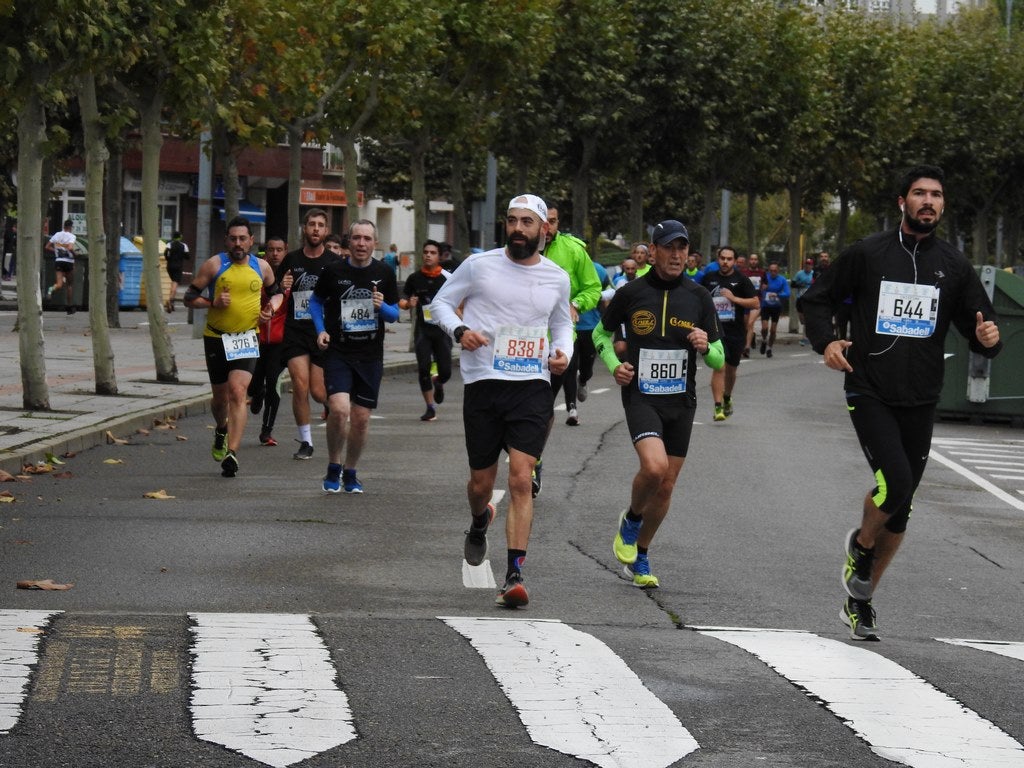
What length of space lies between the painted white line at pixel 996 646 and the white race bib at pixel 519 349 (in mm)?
2189

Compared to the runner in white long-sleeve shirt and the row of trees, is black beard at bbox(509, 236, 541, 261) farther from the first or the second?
the row of trees

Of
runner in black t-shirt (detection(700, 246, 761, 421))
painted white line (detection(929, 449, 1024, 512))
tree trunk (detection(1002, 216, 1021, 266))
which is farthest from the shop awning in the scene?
painted white line (detection(929, 449, 1024, 512))

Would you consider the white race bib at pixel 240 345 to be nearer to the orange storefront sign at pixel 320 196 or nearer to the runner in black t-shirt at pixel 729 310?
the runner in black t-shirt at pixel 729 310

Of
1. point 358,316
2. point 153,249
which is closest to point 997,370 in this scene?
point 153,249

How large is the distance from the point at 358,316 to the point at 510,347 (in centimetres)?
425

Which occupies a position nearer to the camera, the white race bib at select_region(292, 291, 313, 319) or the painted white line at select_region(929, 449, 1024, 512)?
the painted white line at select_region(929, 449, 1024, 512)

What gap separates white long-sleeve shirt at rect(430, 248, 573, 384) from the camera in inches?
354

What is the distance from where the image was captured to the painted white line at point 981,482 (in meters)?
15.0

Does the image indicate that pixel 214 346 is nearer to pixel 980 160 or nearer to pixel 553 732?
pixel 553 732

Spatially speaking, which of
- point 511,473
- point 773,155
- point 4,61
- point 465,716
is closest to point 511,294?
point 511,473

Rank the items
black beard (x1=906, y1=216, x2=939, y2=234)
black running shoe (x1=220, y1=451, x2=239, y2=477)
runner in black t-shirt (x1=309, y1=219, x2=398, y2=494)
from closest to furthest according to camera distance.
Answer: black beard (x1=906, y1=216, x2=939, y2=234) → runner in black t-shirt (x1=309, y1=219, x2=398, y2=494) → black running shoe (x1=220, y1=451, x2=239, y2=477)

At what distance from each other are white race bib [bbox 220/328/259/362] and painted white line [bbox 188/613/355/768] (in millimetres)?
6314

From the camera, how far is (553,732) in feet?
19.4

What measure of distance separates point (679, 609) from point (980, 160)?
173 feet
